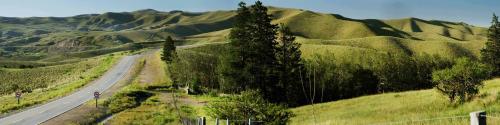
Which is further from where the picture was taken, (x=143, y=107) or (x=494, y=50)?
(x=494, y=50)

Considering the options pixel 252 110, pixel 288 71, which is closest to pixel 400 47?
pixel 288 71

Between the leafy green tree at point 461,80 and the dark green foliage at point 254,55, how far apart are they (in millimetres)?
30850

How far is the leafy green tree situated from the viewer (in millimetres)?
34688

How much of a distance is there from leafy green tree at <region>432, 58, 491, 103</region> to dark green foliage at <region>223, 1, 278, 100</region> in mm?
30850

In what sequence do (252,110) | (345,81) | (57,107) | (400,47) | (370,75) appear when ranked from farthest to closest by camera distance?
(400,47) → (370,75) → (345,81) → (57,107) → (252,110)

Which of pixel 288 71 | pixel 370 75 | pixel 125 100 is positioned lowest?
pixel 370 75

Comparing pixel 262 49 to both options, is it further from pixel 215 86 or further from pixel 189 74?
pixel 215 86

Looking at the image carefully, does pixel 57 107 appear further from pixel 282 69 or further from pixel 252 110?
pixel 252 110

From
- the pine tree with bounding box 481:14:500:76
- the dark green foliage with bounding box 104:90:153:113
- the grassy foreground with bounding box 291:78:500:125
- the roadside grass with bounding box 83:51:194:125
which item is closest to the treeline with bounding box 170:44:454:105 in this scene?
the roadside grass with bounding box 83:51:194:125

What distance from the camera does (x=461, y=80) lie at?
35938 mm

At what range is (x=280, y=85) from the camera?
68562 millimetres

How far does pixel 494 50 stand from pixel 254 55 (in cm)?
5704

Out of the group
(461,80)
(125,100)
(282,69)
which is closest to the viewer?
(461,80)

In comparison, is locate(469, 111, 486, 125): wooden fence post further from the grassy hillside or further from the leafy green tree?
the grassy hillside
